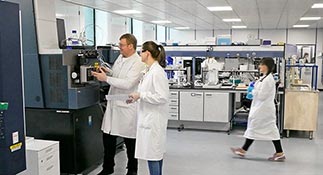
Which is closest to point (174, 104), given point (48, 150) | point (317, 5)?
point (48, 150)

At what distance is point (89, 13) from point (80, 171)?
254 inches

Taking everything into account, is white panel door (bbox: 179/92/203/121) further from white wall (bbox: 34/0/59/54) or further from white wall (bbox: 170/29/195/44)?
white wall (bbox: 170/29/195/44)

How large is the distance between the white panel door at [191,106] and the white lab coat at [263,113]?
167 centimetres

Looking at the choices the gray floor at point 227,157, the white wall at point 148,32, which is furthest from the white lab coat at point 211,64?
the white wall at point 148,32

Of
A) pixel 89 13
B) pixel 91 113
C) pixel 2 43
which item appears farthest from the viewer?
pixel 89 13

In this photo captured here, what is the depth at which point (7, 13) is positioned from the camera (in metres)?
2.24

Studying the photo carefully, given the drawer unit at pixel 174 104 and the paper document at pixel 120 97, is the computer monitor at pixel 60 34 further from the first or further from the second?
the drawer unit at pixel 174 104

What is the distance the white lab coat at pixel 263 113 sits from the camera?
421 cm

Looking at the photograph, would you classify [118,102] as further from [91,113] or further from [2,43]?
[2,43]

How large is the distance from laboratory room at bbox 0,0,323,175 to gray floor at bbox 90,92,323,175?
0.01 meters

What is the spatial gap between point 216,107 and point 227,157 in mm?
1491

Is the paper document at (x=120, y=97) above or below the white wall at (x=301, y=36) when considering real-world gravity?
below

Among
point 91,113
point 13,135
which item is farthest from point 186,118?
point 13,135

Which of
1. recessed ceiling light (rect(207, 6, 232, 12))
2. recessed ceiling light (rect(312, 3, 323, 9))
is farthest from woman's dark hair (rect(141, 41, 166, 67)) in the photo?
recessed ceiling light (rect(312, 3, 323, 9))
